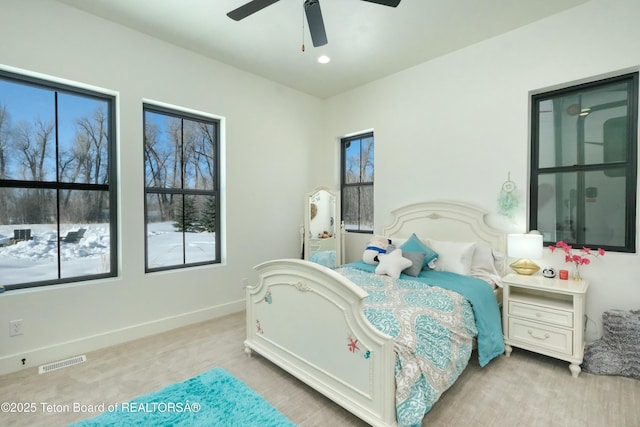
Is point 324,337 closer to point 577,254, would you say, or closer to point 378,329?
point 378,329

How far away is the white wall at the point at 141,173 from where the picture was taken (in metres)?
2.54

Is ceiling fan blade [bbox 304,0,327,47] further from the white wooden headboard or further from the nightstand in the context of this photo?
the nightstand

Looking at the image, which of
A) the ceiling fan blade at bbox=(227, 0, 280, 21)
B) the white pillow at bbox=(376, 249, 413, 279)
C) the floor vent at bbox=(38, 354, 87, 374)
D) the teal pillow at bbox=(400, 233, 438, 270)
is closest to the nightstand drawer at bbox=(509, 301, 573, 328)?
the teal pillow at bbox=(400, 233, 438, 270)

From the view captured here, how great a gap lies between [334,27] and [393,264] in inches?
93.4

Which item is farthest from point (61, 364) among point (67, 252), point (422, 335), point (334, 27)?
point (334, 27)

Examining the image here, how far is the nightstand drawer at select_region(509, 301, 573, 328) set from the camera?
2.38 meters

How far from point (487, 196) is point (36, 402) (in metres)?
4.18

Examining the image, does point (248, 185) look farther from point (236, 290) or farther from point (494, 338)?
point (494, 338)

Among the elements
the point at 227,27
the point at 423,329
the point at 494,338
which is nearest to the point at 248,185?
the point at 227,27

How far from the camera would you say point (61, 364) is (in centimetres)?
253

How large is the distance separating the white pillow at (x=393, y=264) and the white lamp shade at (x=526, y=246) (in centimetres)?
93

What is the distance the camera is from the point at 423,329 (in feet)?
6.18

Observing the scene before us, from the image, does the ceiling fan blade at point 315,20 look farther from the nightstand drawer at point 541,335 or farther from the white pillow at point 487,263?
the nightstand drawer at point 541,335

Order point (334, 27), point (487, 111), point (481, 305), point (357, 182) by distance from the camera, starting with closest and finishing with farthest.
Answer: point (481, 305)
point (334, 27)
point (487, 111)
point (357, 182)
